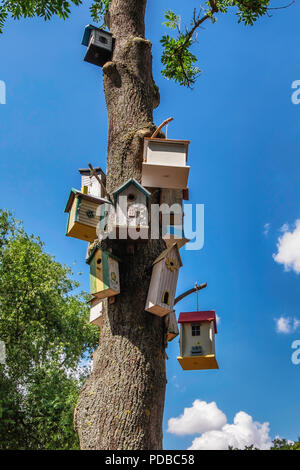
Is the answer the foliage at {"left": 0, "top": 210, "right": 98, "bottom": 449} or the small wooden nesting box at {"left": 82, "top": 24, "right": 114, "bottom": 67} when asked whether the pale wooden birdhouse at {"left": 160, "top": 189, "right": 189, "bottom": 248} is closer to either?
the small wooden nesting box at {"left": 82, "top": 24, "right": 114, "bottom": 67}

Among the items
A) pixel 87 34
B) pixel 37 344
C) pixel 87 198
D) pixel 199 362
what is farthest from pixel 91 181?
pixel 37 344

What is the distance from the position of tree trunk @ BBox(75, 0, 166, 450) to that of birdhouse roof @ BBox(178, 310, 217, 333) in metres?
1.07

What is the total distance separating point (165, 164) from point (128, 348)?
6.06ft

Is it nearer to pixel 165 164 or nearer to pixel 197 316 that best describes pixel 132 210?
pixel 165 164

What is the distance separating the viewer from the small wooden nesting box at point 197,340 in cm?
452

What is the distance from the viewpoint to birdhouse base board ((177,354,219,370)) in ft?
14.7

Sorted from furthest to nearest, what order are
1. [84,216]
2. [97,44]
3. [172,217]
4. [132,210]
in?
1. [97,44]
2. [172,217]
3. [84,216]
4. [132,210]

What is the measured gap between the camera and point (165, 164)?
4.27 metres

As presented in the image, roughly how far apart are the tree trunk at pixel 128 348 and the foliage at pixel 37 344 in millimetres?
7303

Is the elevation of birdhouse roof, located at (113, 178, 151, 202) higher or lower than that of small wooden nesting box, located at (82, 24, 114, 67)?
lower

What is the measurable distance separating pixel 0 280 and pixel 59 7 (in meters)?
8.25

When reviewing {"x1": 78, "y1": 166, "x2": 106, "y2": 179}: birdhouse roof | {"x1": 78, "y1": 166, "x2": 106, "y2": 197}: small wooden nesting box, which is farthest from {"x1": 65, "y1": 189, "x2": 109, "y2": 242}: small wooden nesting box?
{"x1": 78, "y1": 166, "x2": 106, "y2": 179}: birdhouse roof

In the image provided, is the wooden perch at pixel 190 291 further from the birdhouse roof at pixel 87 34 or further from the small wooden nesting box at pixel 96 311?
the birdhouse roof at pixel 87 34
